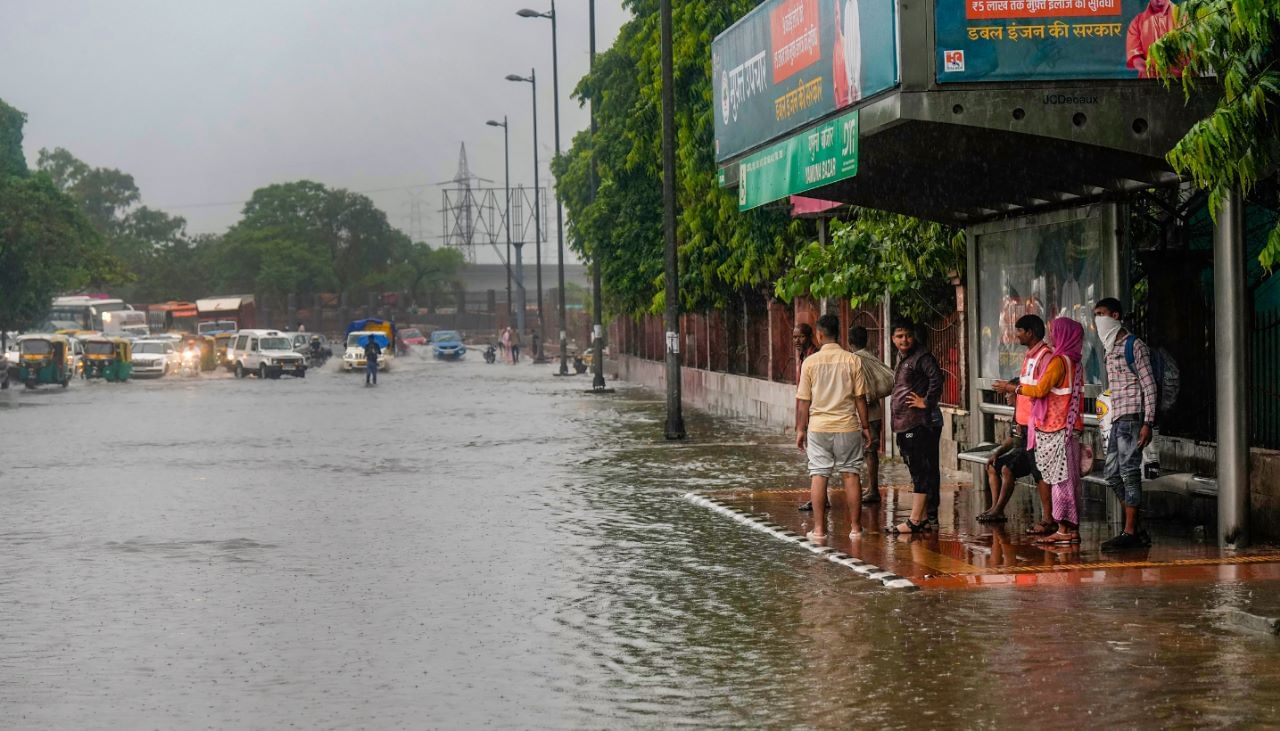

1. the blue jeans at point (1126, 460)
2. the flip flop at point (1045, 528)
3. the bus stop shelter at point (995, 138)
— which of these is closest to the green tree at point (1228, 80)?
the bus stop shelter at point (995, 138)

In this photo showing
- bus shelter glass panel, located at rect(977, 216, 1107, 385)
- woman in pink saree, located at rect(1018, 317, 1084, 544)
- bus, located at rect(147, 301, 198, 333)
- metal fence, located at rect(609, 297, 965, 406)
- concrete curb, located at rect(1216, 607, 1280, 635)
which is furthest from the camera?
bus, located at rect(147, 301, 198, 333)

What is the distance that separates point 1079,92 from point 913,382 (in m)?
2.88

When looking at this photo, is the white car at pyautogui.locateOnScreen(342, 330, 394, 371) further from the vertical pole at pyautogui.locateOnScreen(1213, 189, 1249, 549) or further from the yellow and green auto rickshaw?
the vertical pole at pyautogui.locateOnScreen(1213, 189, 1249, 549)

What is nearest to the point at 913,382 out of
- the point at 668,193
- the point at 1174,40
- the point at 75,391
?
the point at 1174,40

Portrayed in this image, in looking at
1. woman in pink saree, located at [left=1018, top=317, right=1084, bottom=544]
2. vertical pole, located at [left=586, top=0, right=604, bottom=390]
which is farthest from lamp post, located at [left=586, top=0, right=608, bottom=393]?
woman in pink saree, located at [left=1018, top=317, right=1084, bottom=544]

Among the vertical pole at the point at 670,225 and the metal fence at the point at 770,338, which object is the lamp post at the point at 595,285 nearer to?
the metal fence at the point at 770,338

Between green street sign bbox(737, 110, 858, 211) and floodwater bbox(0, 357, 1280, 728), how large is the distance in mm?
2933

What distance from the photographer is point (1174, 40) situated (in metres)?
9.96

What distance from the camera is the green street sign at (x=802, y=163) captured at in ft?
44.9

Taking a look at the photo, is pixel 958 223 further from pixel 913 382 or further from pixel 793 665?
pixel 793 665

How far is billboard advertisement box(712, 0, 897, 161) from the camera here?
13164 mm

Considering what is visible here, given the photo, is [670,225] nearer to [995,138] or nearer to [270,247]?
[995,138]

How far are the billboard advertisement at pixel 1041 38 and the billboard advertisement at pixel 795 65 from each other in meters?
0.44

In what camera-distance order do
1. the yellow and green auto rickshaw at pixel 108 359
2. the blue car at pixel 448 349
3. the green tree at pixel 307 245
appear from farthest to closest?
the green tree at pixel 307 245
the blue car at pixel 448 349
the yellow and green auto rickshaw at pixel 108 359
